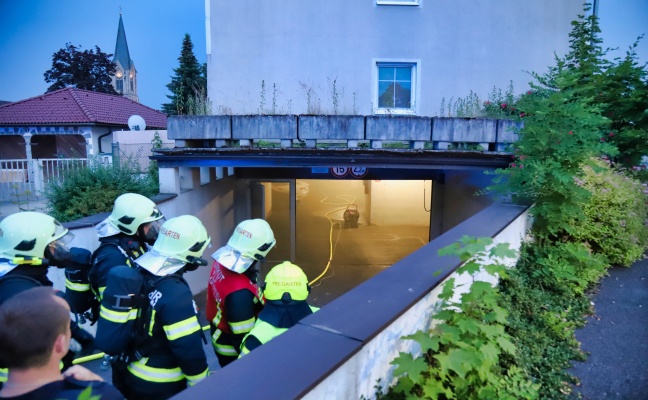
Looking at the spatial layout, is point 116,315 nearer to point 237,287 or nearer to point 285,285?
point 237,287

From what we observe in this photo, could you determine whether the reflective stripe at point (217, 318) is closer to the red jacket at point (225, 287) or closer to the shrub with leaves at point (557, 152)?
the red jacket at point (225, 287)

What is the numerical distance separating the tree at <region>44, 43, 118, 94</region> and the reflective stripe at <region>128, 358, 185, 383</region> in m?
48.8

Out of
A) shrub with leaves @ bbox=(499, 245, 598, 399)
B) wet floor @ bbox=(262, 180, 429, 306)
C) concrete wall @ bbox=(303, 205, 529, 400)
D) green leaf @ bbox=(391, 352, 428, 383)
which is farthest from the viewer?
wet floor @ bbox=(262, 180, 429, 306)

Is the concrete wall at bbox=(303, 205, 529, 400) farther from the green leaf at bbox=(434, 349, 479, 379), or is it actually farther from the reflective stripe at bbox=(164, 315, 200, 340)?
the reflective stripe at bbox=(164, 315, 200, 340)

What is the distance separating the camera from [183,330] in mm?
2562

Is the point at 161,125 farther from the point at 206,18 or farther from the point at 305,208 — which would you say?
the point at 206,18

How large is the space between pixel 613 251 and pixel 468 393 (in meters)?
4.18

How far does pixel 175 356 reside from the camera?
8.77 ft

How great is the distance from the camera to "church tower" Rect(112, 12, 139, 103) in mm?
67188

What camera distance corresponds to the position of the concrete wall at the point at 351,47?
35.2 ft

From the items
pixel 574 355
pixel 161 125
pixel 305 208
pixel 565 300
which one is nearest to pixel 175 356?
pixel 574 355

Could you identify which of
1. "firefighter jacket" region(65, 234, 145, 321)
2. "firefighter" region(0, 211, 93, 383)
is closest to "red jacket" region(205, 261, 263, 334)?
"firefighter jacket" region(65, 234, 145, 321)

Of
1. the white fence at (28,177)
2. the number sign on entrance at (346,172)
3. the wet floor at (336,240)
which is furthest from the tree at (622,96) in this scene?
the white fence at (28,177)

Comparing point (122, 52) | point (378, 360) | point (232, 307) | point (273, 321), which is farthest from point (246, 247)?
point (122, 52)
